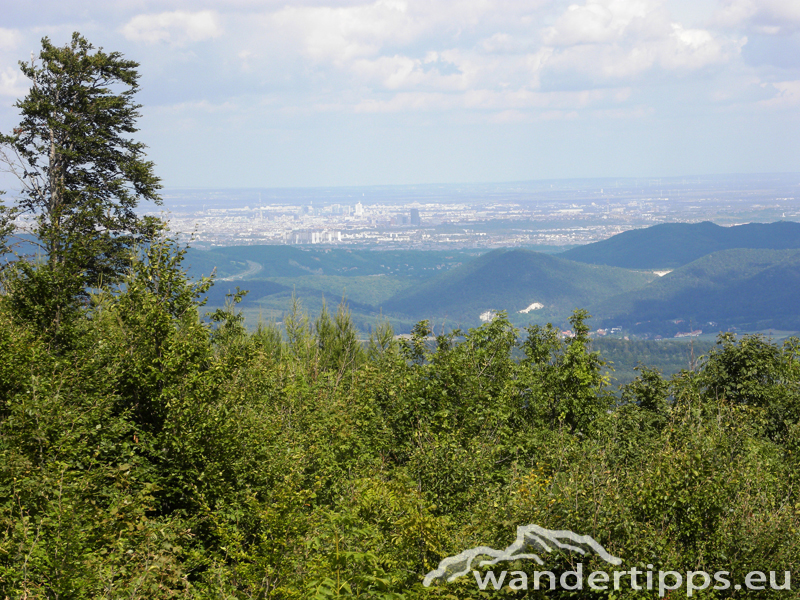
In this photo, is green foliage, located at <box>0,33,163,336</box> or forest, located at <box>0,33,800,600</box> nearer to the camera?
forest, located at <box>0,33,800,600</box>

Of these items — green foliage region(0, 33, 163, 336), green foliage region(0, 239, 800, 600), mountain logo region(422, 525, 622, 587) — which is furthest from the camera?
green foliage region(0, 33, 163, 336)

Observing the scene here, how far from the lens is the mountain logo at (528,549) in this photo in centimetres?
790

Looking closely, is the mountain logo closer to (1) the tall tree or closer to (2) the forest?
(2) the forest

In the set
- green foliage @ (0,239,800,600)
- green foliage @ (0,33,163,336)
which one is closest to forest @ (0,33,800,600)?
green foliage @ (0,239,800,600)

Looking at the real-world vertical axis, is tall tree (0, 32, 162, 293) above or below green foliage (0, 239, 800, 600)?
above

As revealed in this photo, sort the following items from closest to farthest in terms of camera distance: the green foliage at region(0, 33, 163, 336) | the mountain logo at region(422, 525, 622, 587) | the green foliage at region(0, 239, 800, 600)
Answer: the green foliage at region(0, 239, 800, 600)
the mountain logo at region(422, 525, 622, 587)
the green foliage at region(0, 33, 163, 336)

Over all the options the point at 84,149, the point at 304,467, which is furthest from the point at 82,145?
the point at 304,467

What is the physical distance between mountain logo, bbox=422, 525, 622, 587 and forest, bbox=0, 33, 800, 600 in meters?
0.14

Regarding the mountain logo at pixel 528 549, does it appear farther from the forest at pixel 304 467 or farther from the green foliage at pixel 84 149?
the green foliage at pixel 84 149

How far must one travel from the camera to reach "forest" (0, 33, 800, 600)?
7.87m

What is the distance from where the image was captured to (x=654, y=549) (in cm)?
810

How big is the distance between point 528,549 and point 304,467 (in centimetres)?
460

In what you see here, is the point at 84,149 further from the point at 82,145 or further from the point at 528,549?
the point at 528,549

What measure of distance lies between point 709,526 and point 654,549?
149cm
